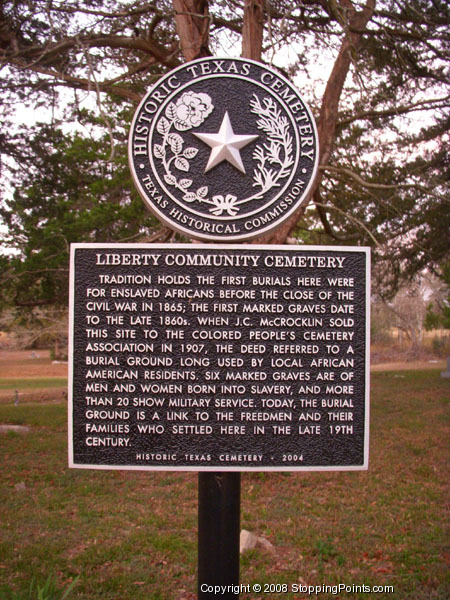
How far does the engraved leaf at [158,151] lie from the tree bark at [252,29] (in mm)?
3275

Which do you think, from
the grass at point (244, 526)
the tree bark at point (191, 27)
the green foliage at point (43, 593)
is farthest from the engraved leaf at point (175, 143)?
the tree bark at point (191, 27)

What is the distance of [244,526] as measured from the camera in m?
5.79

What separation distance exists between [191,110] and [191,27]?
Result: 3539 millimetres

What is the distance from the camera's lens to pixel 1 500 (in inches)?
264

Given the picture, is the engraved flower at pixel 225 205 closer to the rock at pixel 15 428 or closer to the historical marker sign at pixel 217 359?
the historical marker sign at pixel 217 359

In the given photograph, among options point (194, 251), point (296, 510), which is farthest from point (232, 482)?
point (296, 510)

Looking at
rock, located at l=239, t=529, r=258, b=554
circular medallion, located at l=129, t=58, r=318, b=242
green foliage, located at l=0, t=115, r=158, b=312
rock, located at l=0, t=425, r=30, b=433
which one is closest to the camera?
circular medallion, located at l=129, t=58, r=318, b=242

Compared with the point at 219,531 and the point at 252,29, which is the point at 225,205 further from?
the point at 252,29

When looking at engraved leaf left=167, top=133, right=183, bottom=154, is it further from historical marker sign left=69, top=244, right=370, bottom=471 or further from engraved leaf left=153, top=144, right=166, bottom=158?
historical marker sign left=69, top=244, right=370, bottom=471

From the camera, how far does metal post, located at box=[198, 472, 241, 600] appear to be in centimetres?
302

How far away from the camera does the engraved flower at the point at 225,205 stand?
3082 mm

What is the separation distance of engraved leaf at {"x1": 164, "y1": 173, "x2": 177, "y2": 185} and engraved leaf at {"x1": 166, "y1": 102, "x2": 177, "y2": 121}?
0.32 metres

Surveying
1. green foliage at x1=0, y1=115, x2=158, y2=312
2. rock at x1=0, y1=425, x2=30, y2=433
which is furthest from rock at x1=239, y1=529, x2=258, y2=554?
rock at x1=0, y1=425, x2=30, y2=433

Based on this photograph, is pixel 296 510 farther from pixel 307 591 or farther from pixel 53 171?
pixel 53 171
